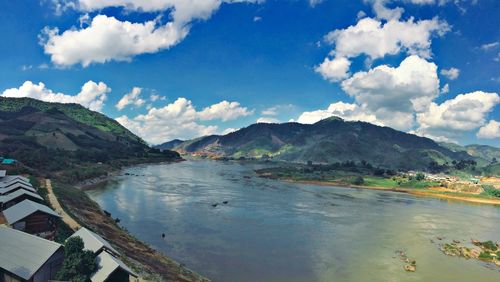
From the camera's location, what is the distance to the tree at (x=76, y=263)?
1984cm

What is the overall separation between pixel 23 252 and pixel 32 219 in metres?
11.0

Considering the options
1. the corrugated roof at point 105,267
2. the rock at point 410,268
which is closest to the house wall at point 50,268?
the corrugated roof at point 105,267

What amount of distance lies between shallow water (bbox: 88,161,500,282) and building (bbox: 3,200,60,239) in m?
12.7

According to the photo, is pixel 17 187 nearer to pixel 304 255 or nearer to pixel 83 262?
pixel 83 262

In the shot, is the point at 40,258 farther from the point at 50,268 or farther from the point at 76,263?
the point at 76,263

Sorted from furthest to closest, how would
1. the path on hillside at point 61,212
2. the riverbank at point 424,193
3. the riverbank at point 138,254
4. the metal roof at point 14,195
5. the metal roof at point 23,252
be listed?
the riverbank at point 424,193 → the path on hillside at point 61,212 → the metal roof at point 14,195 → the riverbank at point 138,254 → the metal roof at point 23,252

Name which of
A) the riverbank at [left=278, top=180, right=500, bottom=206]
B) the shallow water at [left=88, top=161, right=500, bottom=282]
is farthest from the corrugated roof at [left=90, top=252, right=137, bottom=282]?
the riverbank at [left=278, top=180, right=500, bottom=206]

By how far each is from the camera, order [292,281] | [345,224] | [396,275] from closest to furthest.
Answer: [292,281] → [396,275] → [345,224]

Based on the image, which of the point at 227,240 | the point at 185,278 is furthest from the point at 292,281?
the point at 227,240

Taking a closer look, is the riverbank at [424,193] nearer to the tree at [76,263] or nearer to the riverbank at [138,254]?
the riverbank at [138,254]

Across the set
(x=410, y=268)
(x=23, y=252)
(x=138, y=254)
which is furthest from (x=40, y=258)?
(x=410, y=268)

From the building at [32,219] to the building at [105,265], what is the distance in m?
8.72

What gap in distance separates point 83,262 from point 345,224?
4622 cm

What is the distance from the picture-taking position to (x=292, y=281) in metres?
33.3
